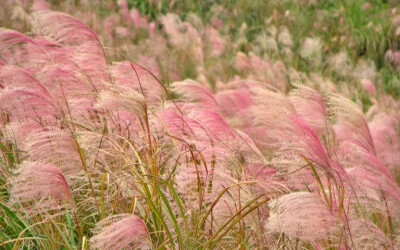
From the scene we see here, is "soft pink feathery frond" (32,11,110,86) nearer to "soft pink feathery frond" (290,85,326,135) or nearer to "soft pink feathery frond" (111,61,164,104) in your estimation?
"soft pink feathery frond" (111,61,164,104)

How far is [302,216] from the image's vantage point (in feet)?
5.16

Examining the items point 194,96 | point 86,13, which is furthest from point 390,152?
point 86,13

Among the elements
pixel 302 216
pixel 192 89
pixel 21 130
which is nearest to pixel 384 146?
pixel 192 89

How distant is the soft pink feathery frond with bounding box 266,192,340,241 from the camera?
152cm

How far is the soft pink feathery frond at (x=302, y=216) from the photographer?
152 cm

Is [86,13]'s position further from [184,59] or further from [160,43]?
[184,59]

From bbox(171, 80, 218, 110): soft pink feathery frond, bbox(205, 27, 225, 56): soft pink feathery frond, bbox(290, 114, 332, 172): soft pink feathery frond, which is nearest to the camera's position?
bbox(290, 114, 332, 172): soft pink feathery frond

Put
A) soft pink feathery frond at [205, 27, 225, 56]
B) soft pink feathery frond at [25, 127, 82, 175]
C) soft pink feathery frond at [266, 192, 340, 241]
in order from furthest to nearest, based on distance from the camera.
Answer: soft pink feathery frond at [205, 27, 225, 56] < soft pink feathery frond at [25, 127, 82, 175] < soft pink feathery frond at [266, 192, 340, 241]

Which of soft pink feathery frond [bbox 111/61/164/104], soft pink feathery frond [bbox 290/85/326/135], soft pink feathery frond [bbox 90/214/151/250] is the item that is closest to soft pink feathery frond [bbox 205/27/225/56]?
soft pink feathery frond [bbox 111/61/164/104]

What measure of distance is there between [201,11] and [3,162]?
6.25m

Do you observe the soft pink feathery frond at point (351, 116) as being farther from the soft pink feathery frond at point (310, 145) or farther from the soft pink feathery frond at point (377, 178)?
the soft pink feathery frond at point (310, 145)

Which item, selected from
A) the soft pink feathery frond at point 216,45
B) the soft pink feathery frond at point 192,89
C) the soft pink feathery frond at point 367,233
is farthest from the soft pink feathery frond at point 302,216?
the soft pink feathery frond at point 216,45

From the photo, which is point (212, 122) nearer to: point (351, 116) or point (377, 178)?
point (351, 116)

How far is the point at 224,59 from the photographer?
6.48 m
